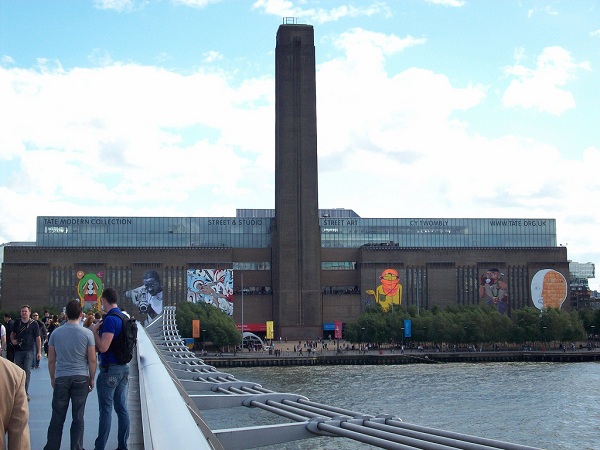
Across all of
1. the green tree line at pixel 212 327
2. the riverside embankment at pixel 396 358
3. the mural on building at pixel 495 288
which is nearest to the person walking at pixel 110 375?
the riverside embankment at pixel 396 358

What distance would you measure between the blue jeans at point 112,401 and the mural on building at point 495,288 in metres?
95.4

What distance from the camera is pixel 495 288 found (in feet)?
331

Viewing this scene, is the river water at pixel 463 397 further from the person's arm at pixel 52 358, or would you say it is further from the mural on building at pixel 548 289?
the mural on building at pixel 548 289

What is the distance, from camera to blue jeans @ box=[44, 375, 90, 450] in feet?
25.4

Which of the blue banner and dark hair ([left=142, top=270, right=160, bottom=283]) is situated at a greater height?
dark hair ([left=142, top=270, right=160, bottom=283])

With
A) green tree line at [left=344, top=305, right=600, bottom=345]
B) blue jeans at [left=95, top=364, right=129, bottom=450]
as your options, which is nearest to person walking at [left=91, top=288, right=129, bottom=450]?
blue jeans at [left=95, top=364, right=129, bottom=450]

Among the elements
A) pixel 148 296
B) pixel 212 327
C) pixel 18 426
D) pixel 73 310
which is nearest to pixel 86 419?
pixel 73 310

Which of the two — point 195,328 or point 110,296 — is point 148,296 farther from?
point 110,296

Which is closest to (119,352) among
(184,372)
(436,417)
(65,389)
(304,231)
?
(65,389)

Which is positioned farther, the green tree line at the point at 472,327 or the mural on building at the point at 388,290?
the mural on building at the point at 388,290

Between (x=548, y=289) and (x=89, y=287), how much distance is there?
188 ft

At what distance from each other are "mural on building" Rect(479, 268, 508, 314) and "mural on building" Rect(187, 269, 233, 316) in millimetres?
32065

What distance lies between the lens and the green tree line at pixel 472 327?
8738 centimetres

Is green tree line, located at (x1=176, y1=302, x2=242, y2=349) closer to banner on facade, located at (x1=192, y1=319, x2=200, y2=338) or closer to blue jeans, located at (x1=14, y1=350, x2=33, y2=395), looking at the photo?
banner on facade, located at (x1=192, y1=319, x2=200, y2=338)
